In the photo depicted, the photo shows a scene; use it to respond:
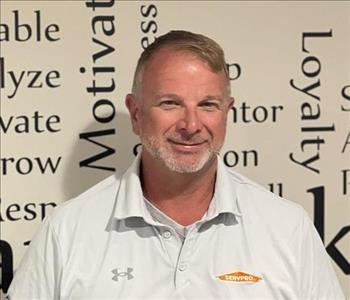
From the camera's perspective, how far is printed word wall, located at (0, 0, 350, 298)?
1565 millimetres

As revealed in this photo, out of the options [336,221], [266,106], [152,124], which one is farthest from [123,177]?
[336,221]

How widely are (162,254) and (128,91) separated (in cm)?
47

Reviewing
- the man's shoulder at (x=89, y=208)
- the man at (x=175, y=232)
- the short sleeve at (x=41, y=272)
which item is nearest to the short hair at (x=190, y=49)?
the man at (x=175, y=232)

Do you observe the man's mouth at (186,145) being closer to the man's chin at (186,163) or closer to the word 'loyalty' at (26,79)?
the man's chin at (186,163)

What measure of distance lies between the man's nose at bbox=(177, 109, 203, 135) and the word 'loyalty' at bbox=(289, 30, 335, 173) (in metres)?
0.48

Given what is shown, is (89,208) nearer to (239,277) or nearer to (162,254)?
(162,254)

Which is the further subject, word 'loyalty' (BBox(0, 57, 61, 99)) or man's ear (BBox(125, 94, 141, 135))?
word 'loyalty' (BBox(0, 57, 61, 99))

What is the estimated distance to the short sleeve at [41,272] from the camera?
1317mm

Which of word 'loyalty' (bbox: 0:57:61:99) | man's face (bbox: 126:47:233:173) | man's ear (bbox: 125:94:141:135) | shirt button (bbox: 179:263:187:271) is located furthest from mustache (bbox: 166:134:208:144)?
word 'loyalty' (bbox: 0:57:61:99)

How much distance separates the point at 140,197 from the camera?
4.47ft

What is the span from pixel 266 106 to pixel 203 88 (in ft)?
1.33

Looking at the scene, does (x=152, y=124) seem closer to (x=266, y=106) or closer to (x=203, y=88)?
(x=203, y=88)

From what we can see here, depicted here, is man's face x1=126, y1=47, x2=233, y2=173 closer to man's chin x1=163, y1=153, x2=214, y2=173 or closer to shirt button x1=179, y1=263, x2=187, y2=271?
man's chin x1=163, y1=153, x2=214, y2=173

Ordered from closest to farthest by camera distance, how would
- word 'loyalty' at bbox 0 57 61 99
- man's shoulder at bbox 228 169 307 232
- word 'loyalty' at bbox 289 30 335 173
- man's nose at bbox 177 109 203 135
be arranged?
man's nose at bbox 177 109 203 135, man's shoulder at bbox 228 169 307 232, word 'loyalty' at bbox 0 57 61 99, word 'loyalty' at bbox 289 30 335 173
